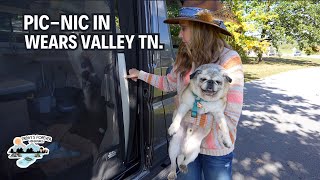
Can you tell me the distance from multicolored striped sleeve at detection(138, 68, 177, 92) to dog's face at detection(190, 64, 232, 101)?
305 mm

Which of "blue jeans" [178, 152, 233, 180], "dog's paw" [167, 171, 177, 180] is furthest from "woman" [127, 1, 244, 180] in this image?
"dog's paw" [167, 171, 177, 180]

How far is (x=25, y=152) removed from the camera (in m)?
1.49

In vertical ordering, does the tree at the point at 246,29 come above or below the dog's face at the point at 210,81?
above

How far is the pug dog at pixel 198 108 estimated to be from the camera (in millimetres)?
1844

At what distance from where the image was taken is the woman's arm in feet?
6.92

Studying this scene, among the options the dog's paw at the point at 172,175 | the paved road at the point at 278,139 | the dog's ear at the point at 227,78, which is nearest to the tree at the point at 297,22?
the paved road at the point at 278,139

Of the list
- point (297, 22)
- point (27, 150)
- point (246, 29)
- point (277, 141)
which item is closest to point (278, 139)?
point (277, 141)

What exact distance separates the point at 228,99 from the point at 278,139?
3500 mm

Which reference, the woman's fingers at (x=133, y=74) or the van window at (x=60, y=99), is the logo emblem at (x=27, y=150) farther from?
the woman's fingers at (x=133, y=74)

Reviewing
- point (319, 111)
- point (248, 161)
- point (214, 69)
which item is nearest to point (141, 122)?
point (214, 69)

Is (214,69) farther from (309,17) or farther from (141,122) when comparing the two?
(309,17)

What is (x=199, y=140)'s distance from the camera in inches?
79.5

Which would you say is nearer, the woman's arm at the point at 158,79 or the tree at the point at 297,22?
the woman's arm at the point at 158,79

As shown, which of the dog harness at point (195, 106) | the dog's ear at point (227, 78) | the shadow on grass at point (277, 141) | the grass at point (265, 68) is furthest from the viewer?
the grass at point (265, 68)
